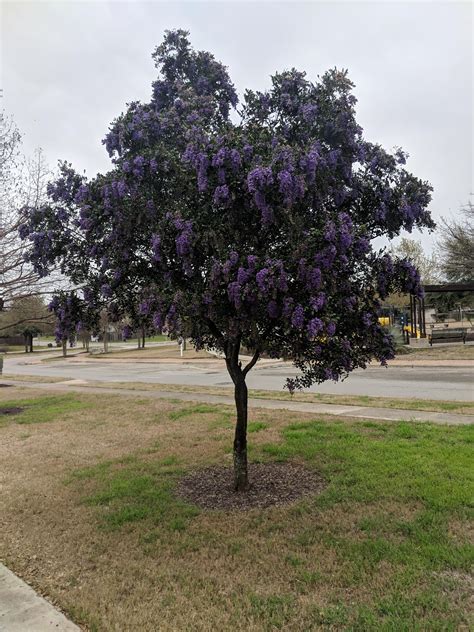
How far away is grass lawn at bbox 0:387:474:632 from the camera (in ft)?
11.3

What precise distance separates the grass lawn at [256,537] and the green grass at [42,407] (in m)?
3.50

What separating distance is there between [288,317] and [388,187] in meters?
2.06

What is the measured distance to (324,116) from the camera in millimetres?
4840

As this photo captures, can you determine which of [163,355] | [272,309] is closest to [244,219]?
[272,309]

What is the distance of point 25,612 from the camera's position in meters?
3.60

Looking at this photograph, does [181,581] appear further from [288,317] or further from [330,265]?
[330,265]

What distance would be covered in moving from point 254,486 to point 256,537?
57.8 inches

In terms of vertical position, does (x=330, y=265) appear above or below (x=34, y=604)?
above

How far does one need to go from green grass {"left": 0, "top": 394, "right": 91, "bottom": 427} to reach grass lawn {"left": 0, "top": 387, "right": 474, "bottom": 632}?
3.50 metres

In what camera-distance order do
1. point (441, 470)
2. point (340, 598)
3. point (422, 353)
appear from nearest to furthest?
1. point (340, 598)
2. point (441, 470)
3. point (422, 353)

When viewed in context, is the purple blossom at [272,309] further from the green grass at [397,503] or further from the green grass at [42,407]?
the green grass at [42,407]

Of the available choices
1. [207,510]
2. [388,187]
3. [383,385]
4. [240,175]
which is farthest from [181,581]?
[383,385]

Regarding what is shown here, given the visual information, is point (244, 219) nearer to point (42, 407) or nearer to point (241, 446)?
point (241, 446)

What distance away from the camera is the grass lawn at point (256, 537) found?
344cm
